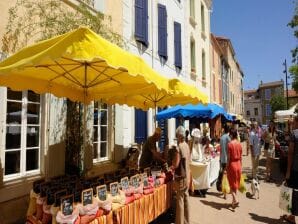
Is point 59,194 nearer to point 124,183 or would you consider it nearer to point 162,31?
point 124,183

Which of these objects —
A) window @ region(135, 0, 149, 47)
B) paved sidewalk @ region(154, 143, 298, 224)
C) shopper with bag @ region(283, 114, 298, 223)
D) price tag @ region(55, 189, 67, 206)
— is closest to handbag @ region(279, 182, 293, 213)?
shopper with bag @ region(283, 114, 298, 223)

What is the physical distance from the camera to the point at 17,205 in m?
5.69

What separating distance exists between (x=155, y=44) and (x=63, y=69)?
7.68 metres

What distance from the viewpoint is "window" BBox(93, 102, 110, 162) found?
8438mm

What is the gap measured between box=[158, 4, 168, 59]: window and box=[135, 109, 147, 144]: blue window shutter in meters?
2.87

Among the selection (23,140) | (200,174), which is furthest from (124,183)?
(200,174)

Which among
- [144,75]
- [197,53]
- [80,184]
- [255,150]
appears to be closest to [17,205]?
[80,184]

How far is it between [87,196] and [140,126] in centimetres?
691

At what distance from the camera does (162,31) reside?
41.1 ft

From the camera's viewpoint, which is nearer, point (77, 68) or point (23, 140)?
point (77, 68)

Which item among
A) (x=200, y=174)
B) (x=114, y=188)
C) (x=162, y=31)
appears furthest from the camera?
(x=162, y=31)

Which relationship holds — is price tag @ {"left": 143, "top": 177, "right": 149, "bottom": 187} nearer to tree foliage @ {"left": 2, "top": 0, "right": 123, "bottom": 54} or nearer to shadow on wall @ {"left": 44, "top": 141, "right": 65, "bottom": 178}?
shadow on wall @ {"left": 44, "top": 141, "right": 65, "bottom": 178}

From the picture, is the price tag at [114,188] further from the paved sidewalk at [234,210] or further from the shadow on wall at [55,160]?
the shadow on wall at [55,160]

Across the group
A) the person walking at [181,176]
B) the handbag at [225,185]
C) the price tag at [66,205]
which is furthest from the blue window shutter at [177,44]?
the price tag at [66,205]
